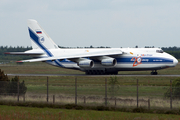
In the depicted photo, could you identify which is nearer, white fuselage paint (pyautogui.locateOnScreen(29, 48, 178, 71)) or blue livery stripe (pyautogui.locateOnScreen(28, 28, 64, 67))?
white fuselage paint (pyautogui.locateOnScreen(29, 48, 178, 71))

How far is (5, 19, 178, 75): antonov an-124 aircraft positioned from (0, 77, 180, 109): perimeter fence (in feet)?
69.5

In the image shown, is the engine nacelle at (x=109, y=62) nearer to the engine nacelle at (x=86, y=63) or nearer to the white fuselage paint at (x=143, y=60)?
the white fuselage paint at (x=143, y=60)

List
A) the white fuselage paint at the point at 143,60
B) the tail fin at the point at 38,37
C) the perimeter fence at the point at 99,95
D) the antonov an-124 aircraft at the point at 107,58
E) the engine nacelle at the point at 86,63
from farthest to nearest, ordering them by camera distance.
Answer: the tail fin at the point at 38,37 < the engine nacelle at the point at 86,63 < the antonov an-124 aircraft at the point at 107,58 < the white fuselage paint at the point at 143,60 < the perimeter fence at the point at 99,95

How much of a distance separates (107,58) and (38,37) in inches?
485

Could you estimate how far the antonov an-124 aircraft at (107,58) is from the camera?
42.1m

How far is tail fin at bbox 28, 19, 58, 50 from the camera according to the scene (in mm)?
49750

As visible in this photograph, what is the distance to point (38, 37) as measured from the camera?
4994 cm

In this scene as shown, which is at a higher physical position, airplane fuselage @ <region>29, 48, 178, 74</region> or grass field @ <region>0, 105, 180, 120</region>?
airplane fuselage @ <region>29, 48, 178, 74</region>

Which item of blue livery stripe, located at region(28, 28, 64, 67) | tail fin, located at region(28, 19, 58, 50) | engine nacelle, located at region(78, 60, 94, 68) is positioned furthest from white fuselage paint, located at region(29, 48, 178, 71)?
tail fin, located at region(28, 19, 58, 50)

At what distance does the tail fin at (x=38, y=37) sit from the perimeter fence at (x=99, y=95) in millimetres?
28074

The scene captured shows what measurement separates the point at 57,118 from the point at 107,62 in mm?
27336

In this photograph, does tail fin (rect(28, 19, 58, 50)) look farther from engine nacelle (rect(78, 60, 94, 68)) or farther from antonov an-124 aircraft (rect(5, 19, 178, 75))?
engine nacelle (rect(78, 60, 94, 68))

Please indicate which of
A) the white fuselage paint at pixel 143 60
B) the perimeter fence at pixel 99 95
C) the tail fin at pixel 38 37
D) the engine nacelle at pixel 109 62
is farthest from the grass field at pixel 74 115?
the tail fin at pixel 38 37

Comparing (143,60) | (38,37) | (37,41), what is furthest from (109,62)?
(38,37)
